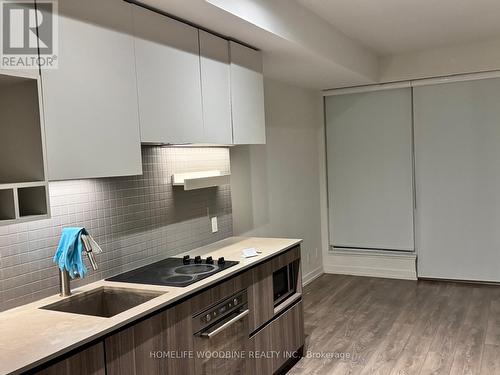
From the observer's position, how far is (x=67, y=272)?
2.21 m


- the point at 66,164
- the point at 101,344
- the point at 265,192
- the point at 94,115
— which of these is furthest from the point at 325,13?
the point at 101,344

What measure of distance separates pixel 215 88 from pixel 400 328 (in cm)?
255

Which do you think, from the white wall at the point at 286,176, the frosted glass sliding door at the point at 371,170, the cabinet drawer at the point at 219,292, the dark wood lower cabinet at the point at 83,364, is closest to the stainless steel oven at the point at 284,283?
the cabinet drawer at the point at 219,292

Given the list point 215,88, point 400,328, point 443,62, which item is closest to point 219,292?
point 215,88

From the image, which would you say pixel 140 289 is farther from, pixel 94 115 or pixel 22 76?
pixel 22 76

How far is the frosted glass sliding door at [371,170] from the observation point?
17.7 feet

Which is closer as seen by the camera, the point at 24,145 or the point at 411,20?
the point at 24,145

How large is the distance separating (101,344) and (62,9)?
135 cm

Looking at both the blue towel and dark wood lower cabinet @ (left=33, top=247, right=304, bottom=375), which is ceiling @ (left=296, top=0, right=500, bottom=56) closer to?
dark wood lower cabinet @ (left=33, top=247, right=304, bottom=375)

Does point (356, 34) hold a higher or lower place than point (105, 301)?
higher

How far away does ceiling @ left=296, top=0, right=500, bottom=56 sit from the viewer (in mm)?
3498

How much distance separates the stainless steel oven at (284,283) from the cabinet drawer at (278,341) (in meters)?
0.11

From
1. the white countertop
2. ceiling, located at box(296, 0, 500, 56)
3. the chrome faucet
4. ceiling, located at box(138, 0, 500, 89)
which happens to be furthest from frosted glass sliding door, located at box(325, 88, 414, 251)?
the chrome faucet

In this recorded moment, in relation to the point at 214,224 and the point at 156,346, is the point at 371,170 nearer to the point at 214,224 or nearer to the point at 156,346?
the point at 214,224
